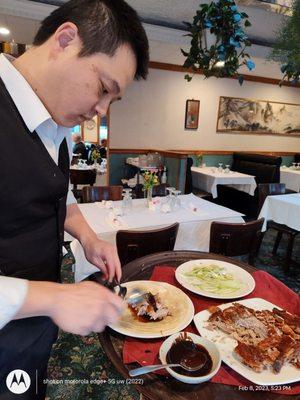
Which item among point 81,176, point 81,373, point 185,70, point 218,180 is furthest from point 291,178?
point 81,373

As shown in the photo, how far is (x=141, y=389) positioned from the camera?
0.68 meters

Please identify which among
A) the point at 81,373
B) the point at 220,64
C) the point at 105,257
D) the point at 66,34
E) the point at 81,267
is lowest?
the point at 81,373

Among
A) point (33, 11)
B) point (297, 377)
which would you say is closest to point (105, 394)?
point (297, 377)

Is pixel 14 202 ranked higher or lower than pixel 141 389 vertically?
higher

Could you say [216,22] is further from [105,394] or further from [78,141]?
[78,141]

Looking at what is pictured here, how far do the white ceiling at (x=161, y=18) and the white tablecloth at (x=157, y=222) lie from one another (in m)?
2.77

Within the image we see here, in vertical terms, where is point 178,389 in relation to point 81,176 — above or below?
above

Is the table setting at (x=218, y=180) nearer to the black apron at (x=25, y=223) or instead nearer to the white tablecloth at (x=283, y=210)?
the white tablecloth at (x=283, y=210)

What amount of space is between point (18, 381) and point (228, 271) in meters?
0.89

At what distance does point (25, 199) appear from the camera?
29.1 inches

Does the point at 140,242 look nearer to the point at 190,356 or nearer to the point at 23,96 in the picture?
the point at 190,356

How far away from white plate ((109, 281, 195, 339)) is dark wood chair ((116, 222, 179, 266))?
67 centimetres

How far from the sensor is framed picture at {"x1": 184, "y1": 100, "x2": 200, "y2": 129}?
6.71m

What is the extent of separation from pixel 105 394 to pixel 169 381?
3.92 feet
